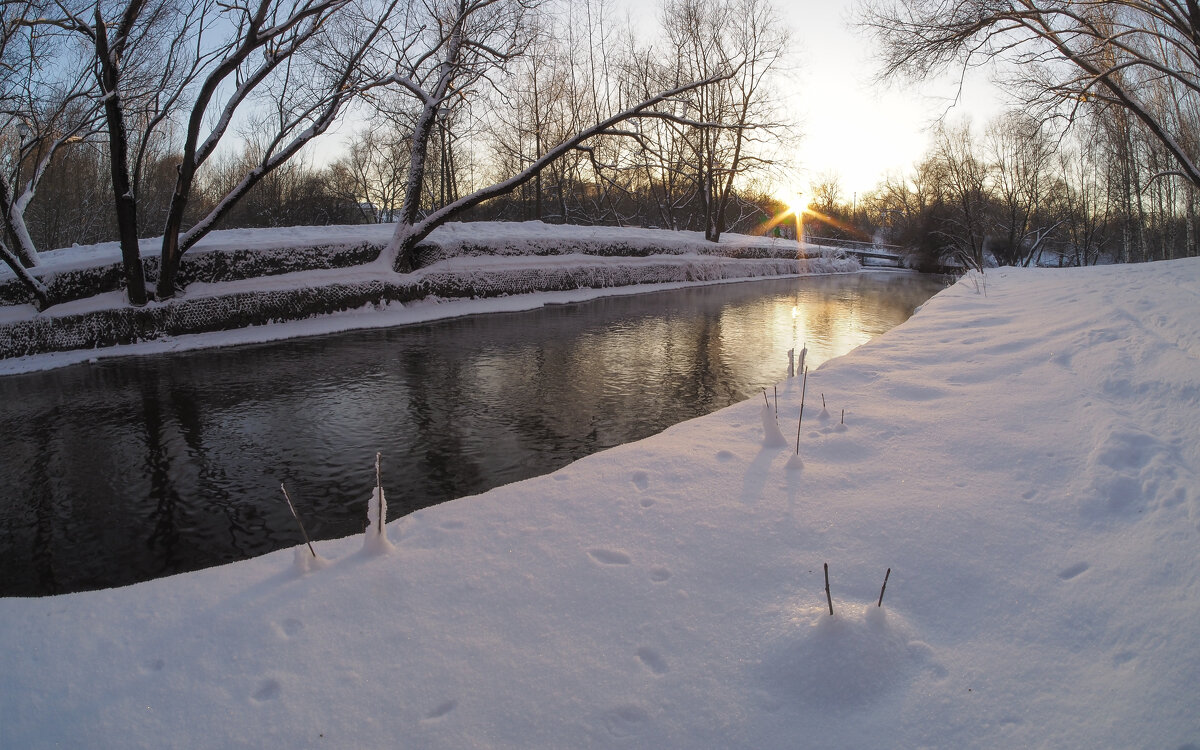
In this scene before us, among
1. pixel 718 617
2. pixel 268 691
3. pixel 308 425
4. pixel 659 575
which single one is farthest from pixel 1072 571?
pixel 308 425

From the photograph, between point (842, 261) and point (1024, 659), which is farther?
point (842, 261)

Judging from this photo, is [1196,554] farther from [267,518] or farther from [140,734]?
[267,518]

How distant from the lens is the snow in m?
1.88

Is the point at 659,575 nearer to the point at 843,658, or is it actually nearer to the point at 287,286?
the point at 843,658

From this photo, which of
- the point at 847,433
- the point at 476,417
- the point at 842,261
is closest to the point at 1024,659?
the point at 847,433

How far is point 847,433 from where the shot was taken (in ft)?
13.9

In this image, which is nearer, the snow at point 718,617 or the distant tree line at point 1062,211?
Answer: the snow at point 718,617

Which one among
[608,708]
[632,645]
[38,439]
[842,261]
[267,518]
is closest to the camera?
[608,708]

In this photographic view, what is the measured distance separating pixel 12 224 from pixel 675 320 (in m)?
12.8

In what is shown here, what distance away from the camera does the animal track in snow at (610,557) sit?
2.81 meters

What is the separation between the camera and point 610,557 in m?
2.86

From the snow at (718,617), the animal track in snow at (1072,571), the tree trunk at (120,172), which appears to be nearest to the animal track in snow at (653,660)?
the snow at (718,617)

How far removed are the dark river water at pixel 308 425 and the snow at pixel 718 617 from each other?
0.85m

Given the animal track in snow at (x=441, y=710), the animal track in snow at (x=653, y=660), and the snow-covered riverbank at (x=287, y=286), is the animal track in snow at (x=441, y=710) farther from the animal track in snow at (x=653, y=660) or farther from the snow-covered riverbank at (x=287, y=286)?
the snow-covered riverbank at (x=287, y=286)
